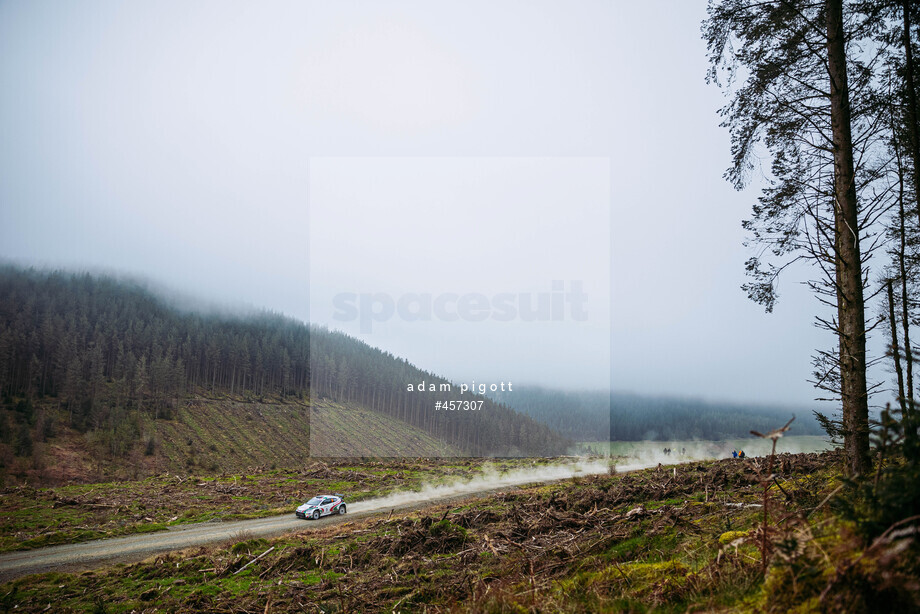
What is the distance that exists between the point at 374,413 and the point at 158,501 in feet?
216

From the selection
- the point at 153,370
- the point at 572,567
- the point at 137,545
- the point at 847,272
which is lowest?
the point at 137,545

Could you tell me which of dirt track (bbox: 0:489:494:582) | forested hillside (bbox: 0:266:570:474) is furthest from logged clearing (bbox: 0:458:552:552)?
forested hillside (bbox: 0:266:570:474)

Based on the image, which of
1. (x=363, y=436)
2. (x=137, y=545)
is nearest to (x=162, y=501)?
(x=137, y=545)

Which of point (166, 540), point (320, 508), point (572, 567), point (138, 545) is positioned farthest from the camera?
point (320, 508)

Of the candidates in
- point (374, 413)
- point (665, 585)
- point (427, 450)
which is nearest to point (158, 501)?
point (665, 585)

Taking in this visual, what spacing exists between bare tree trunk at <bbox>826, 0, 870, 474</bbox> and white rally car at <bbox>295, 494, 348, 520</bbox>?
91.9 feet

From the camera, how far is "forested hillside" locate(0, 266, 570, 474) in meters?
71.1

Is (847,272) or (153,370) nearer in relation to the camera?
(847,272)

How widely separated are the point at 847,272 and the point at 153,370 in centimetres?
10179

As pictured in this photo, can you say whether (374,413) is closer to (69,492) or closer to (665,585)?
(69,492)

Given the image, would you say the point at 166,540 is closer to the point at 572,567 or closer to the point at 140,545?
the point at 140,545

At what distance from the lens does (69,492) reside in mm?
36000

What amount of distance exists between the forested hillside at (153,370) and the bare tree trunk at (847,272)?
78435 millimetres

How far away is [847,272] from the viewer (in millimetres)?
7188
